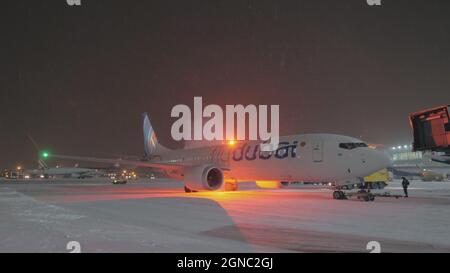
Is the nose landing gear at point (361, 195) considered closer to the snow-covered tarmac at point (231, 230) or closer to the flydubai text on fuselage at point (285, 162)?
the flydubai text on fuselage at point (285, 162)

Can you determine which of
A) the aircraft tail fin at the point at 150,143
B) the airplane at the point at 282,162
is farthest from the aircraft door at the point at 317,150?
the aircraft tail fin at the point at 150,143

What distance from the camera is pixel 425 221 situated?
39.3 ft

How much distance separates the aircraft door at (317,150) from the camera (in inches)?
890

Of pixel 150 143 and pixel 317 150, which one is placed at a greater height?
pixel 150 143

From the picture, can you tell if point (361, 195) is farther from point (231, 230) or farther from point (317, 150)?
point (231, 230)

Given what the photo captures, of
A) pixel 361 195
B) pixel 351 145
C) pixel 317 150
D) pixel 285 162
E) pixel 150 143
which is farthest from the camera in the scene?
pixel 150 143

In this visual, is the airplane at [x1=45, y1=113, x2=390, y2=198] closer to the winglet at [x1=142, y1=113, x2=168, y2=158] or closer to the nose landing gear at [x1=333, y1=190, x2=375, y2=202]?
the nose landing gear at [x1=333, y1=190, x2=375, y2=202]

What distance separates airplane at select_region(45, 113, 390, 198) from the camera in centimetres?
2116

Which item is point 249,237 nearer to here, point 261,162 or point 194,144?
point 261,162

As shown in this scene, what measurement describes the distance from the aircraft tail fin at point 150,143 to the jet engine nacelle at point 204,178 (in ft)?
51.1

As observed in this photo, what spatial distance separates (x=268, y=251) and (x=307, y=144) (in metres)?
16.5

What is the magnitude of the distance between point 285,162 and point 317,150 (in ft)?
7.75

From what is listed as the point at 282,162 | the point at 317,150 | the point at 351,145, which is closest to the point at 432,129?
the point at 351,145

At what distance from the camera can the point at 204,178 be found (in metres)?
26.3
